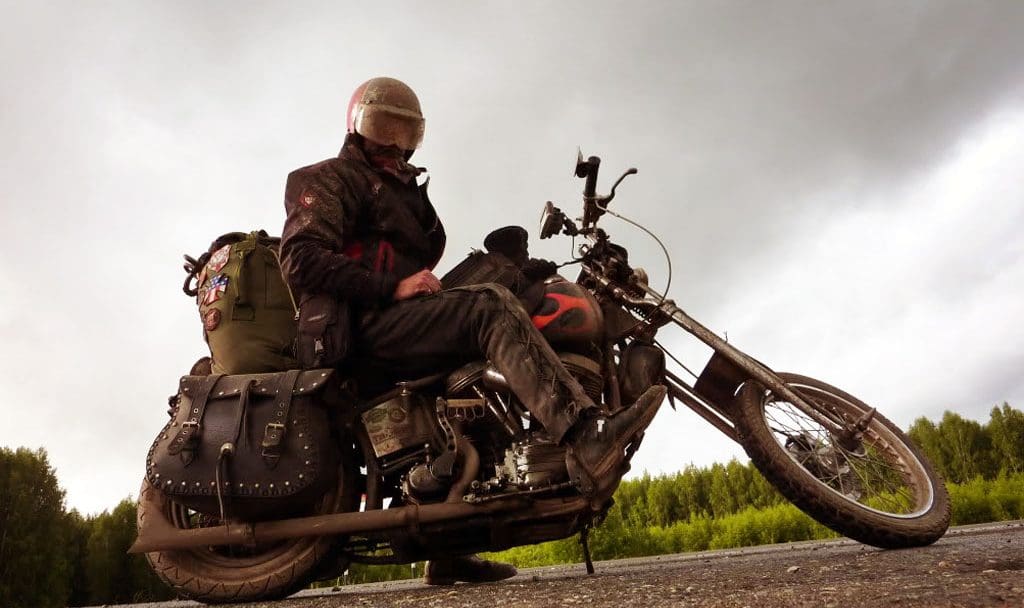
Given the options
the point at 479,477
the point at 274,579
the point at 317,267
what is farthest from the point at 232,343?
the point at 479,477

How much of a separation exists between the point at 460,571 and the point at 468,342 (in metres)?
1.47

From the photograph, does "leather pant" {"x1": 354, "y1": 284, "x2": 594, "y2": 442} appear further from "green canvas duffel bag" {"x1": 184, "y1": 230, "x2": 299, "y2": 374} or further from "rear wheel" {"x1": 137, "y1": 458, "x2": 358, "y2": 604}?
"rear wheel" {"x1": 137, "y1": 458, "x2": 358, "y2": 604}

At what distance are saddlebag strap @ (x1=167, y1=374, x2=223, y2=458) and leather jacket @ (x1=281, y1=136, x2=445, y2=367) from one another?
43 centimetres

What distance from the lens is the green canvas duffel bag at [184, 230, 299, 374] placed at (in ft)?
9.02

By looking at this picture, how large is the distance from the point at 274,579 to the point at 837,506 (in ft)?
8.18

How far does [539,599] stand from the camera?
1835 mm

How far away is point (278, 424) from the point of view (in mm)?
2508

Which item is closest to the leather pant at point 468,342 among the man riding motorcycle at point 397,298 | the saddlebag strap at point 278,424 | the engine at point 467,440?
the man riding motorcycle at point 397,298

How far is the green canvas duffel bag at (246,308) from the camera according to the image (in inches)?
108

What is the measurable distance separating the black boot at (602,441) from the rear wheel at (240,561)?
1.10m

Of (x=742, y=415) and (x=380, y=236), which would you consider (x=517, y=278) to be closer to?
(x=380, y=236)

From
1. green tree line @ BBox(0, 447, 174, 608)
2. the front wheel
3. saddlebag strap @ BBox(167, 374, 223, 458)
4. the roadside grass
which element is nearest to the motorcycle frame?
the front wheel

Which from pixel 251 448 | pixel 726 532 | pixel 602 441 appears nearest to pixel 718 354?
pixel 602 441

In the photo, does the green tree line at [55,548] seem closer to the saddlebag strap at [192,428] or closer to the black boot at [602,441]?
the saddlebag strap at [192,428]
